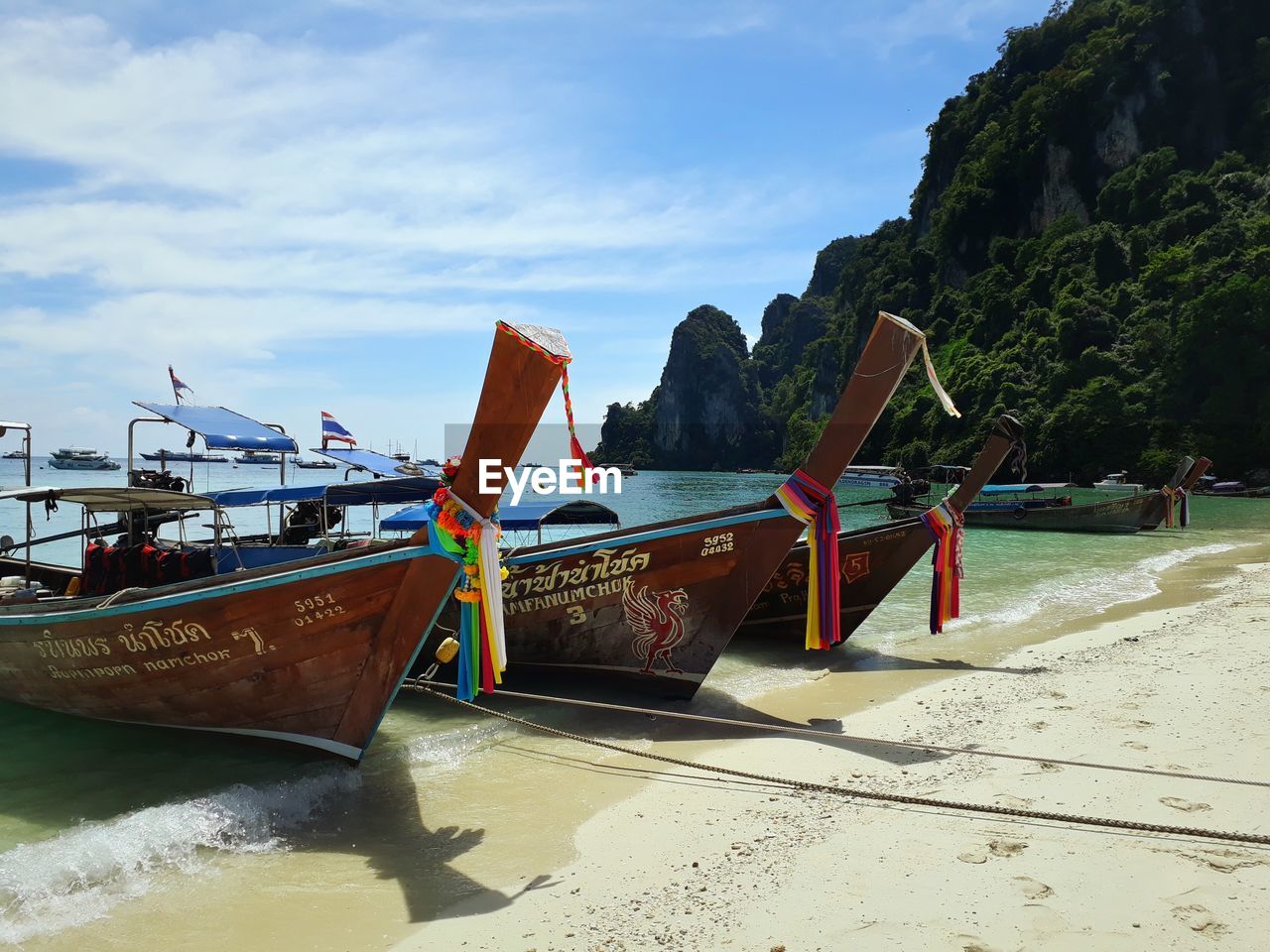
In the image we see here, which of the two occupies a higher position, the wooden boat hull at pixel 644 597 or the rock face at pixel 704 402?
the rock face at pixel 704 402

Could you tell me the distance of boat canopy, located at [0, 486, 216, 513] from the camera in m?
7.56

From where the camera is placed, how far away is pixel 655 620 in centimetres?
763

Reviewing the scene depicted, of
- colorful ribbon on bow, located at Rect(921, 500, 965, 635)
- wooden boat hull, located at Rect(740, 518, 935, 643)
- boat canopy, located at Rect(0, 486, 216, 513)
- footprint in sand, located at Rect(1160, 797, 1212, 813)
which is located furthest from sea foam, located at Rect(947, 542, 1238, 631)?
boat canopy, located at Rect(0, 486, 216, 513)

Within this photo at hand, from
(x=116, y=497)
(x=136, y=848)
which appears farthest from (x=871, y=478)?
(x=136, y=848)

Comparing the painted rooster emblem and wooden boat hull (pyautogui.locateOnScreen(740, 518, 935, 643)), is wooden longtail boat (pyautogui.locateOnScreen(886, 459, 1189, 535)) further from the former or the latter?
the painted rooster emblem

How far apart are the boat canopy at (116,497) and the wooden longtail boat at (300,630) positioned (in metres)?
1.37

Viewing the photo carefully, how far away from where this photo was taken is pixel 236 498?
497 inches

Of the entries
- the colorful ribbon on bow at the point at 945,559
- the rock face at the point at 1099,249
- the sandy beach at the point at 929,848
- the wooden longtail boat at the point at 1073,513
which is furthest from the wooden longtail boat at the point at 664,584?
the rock face at the point at 1099,249

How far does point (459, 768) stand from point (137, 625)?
8.53ft

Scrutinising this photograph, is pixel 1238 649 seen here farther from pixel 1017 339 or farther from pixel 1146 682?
pixel 1017 339

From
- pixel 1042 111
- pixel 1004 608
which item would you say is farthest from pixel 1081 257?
pixel 1004 608

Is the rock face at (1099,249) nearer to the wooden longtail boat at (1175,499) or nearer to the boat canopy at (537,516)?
the wooden longtail boat at (1175,499)

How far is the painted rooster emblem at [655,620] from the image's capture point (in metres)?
7.57

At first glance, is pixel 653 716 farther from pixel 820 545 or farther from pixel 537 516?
pixel 537 516
